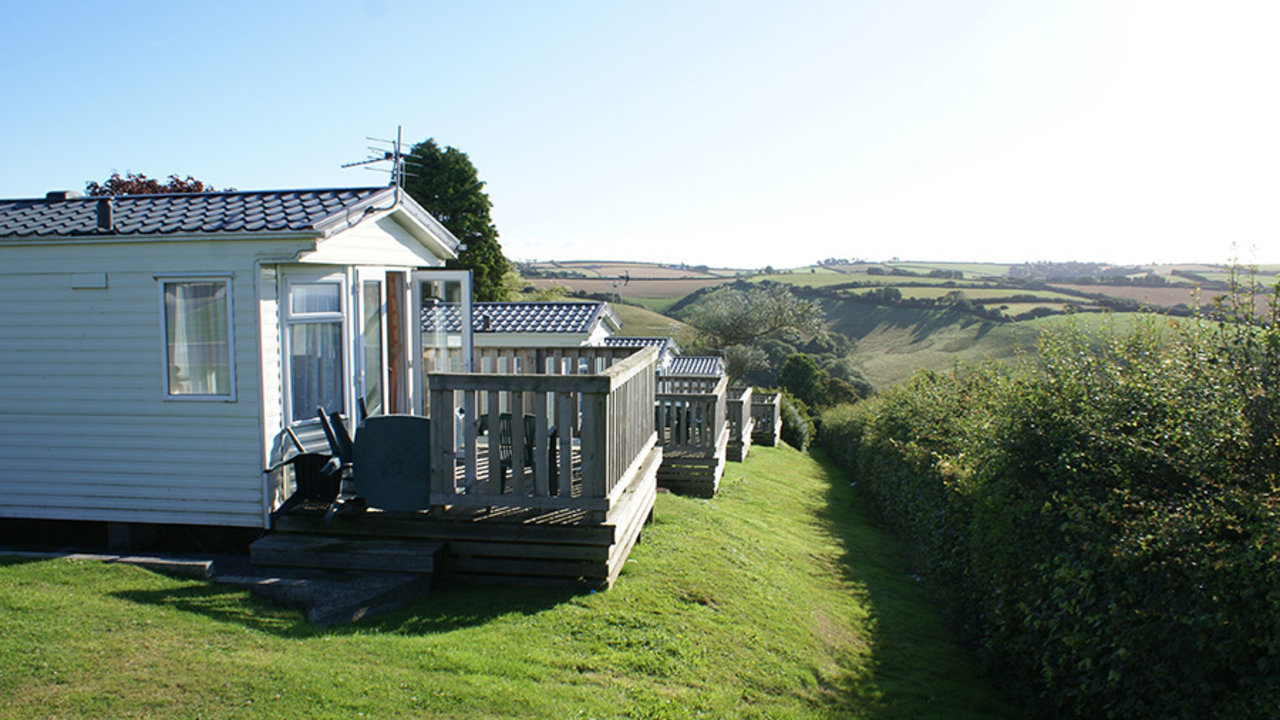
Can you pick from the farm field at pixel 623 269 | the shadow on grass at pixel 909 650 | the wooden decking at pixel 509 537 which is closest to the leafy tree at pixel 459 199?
the shadow on grass at pixel 909 650

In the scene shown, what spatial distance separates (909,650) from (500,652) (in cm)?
385

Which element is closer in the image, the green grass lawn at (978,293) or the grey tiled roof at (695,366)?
the grey tiled roof at (695,366)

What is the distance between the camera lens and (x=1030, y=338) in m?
44.1

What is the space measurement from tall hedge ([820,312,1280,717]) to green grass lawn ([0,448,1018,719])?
1.08 metres

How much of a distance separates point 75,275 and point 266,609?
148 inches

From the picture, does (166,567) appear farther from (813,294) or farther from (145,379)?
(813,294)

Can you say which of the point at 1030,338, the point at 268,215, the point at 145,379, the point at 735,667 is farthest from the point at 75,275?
the point at 1030,338

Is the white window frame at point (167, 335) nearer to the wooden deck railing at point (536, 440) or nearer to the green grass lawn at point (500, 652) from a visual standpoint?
the green grass lawn at point (500, 652)

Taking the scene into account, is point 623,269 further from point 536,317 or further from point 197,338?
point 197,338

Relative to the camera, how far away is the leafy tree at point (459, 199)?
135 ft

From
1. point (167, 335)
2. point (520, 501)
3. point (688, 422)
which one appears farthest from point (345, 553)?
point (688, 422)

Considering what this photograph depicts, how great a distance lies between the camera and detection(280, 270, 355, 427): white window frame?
711 centimetres

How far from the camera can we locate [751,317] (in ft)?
199

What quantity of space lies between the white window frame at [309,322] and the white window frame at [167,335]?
39cm
